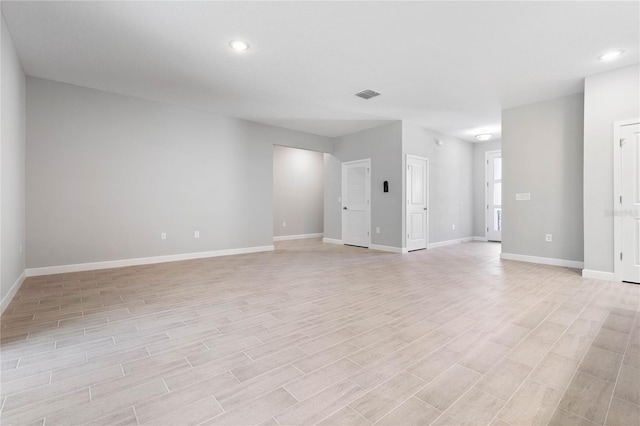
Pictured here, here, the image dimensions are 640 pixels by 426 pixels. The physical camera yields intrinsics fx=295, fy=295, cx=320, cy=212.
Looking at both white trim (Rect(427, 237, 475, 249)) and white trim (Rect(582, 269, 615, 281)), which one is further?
white trim (Rect(427, 237, 475, 249))

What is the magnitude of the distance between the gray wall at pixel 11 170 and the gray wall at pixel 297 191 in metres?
5.55

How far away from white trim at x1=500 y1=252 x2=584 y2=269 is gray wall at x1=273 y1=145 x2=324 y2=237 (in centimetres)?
549

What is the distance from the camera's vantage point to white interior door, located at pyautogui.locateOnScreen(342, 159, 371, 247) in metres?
7.27

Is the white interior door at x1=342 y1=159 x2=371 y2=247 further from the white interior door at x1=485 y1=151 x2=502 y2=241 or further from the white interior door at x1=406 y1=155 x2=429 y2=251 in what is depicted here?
the white interior door at x1=485 y1=151 x2=502 y2=241

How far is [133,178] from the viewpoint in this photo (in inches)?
199

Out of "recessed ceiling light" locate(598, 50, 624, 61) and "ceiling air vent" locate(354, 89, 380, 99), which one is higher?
"ceiling air vent" locate(354, 89, 380, 99)

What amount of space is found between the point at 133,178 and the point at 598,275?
7.30m

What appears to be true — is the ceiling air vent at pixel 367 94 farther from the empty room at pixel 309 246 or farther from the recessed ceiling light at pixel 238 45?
the recessed ceiling light at pixel 238 45

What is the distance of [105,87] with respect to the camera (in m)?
4.64

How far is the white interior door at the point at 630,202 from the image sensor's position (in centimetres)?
382

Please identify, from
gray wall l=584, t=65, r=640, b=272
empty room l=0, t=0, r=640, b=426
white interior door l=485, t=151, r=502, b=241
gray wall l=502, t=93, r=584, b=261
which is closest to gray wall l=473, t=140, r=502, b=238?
white interior door l=485, t=151, r=502, b=241

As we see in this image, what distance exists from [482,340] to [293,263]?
3518 millimetres

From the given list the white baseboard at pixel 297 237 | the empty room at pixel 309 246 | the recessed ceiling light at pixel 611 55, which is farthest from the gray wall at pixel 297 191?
the recessed ceiling light at pixel 611 55

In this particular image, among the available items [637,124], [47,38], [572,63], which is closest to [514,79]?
[572,63]
